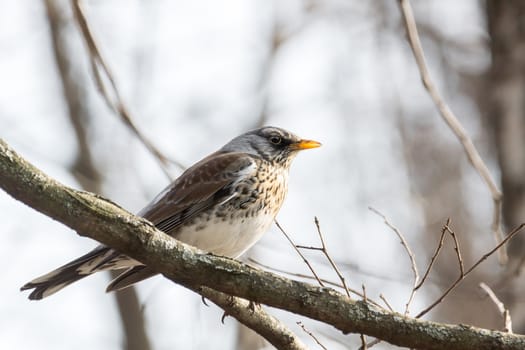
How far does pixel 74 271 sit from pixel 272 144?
2.35m

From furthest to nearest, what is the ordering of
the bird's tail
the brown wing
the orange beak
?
the orange beak → the brown wing → the bird's tail

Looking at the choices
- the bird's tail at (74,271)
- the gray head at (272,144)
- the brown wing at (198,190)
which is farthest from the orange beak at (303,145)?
the bird's tail at (74,271)

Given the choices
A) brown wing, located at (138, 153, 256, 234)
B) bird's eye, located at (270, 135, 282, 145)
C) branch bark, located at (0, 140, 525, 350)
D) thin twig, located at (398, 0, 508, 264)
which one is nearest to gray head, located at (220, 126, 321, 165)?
bird's eye, located at (270, 135, 282, 145)

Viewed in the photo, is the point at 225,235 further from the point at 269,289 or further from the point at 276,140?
the point at 269,289

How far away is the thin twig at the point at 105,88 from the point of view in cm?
506

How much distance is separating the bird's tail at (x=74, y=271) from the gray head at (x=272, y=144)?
75.3 inches

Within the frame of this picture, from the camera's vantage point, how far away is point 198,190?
6.35 m

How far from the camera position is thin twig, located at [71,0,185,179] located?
506 centimetres

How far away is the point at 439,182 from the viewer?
1363cm

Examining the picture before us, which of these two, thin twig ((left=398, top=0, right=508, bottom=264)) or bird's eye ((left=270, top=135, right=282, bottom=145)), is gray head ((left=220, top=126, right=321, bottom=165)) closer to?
bird's eye ((left=270, top=135, right=282, bottom=145))

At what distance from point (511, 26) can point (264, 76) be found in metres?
4.91

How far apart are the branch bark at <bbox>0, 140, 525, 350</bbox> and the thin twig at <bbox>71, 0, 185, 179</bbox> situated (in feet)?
5.49

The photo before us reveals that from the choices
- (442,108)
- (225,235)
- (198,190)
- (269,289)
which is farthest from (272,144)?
(269,289)

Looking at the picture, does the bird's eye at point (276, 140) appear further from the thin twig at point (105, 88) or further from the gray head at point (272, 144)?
the thin twig at point (105, 88)
